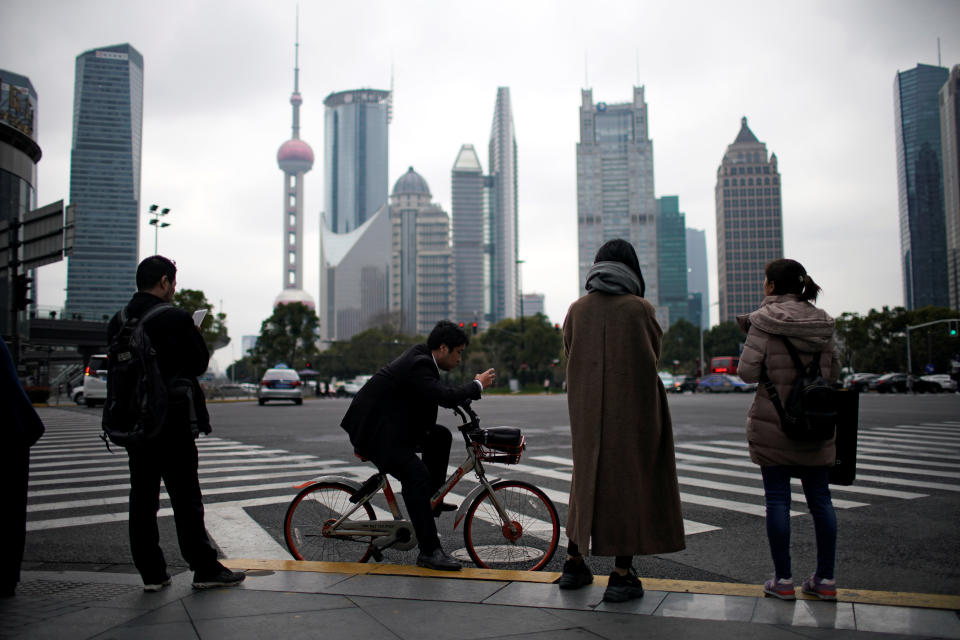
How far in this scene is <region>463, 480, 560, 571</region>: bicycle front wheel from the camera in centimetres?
432

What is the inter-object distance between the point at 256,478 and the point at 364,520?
14.7 feet

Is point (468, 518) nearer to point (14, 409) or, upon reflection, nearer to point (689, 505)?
point (14, 409)

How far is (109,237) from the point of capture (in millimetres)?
152375

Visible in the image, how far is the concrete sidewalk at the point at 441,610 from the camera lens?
3.10 metres

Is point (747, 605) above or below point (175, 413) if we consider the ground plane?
below

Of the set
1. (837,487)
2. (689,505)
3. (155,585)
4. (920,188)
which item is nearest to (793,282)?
(689,505)

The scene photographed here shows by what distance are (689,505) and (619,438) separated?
11.6ft

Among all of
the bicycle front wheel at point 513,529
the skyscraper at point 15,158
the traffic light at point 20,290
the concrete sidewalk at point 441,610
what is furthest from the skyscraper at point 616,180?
the concrete sidewalk at point 441,610

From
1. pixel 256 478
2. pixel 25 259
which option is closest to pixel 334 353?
pixel 25 259

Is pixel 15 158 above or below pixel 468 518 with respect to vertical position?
above

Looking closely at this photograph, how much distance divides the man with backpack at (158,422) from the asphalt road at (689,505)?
1215 mm

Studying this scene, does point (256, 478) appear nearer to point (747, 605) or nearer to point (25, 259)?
point (747, 605)

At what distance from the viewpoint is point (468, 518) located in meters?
4.25

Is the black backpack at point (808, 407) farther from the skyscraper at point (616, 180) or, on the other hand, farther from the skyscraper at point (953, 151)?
the skyscraper at point (616, 180)
